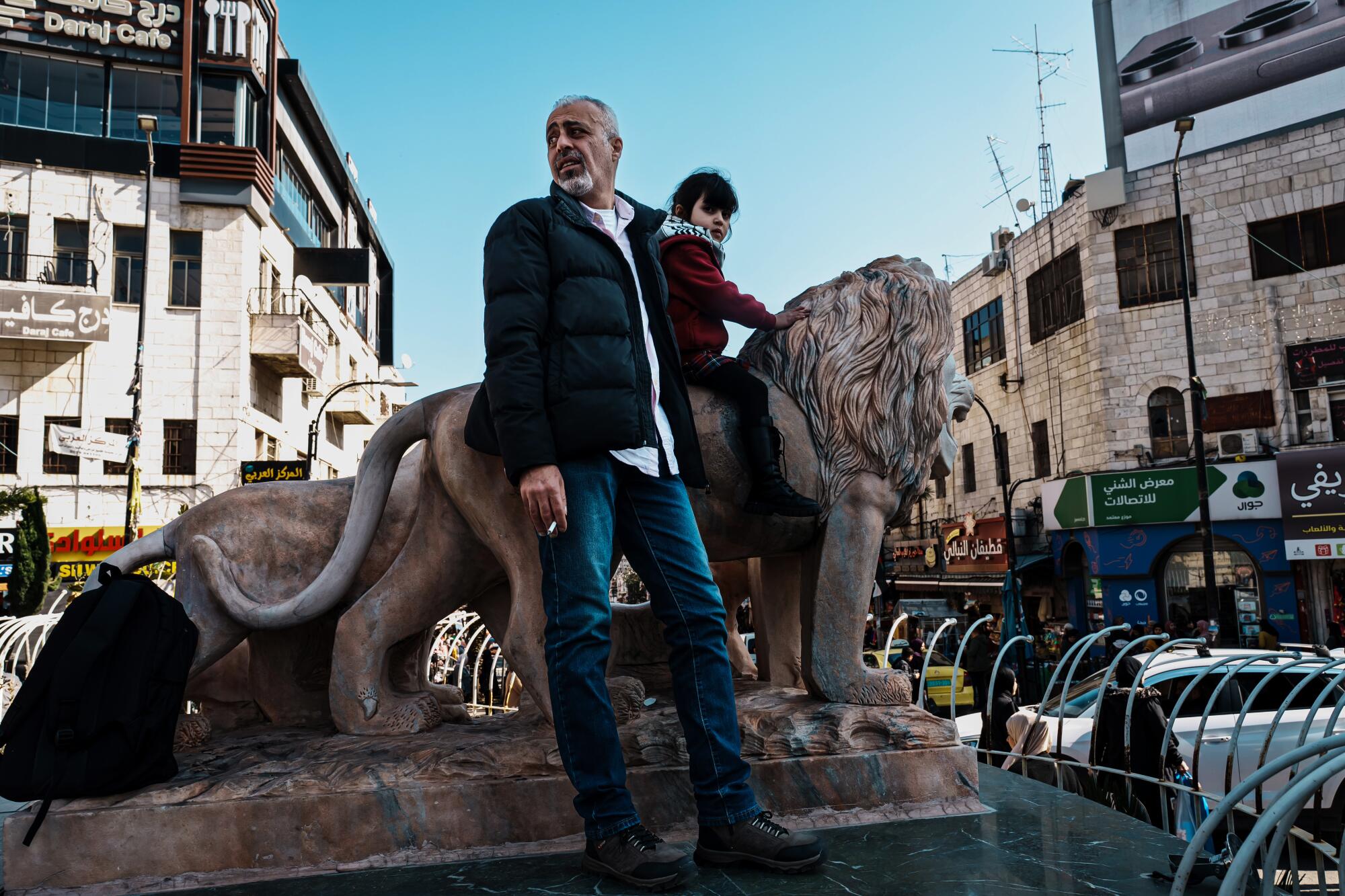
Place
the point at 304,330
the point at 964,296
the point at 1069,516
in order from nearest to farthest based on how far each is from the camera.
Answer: the point at 1069,516, the point at 304,330, the point at 964,296

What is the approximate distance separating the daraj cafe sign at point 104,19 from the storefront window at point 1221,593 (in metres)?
28.3

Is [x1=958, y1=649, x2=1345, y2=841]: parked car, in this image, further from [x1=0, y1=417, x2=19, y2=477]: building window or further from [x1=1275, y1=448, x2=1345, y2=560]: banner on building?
[x1=0, y1=417, x2=19, y2=477]: building window

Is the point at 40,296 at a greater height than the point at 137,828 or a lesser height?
greater

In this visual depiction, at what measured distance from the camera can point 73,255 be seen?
23906 mm

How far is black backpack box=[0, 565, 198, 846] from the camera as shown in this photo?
2.63m

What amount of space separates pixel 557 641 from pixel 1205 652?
5878 millimetres

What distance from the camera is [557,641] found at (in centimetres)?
254

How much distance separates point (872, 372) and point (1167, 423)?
22.6 meters

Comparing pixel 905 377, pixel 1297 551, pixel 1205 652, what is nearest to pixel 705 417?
pixel 905 377

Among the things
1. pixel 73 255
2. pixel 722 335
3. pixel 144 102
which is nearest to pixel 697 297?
pixel 722 335

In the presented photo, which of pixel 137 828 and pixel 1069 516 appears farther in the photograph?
pixel 1069 516

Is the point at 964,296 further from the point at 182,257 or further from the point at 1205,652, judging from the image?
the point at 1205,652

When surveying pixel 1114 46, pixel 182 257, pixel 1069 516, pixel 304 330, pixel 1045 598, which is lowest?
pixel 1045 598

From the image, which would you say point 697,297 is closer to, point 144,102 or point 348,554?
point 348,554
